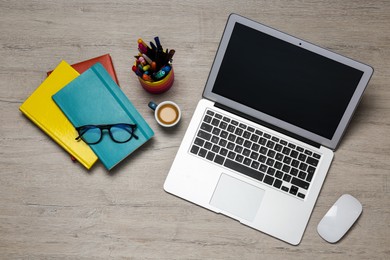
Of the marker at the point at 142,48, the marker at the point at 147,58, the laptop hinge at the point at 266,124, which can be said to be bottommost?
the laptop hinge at the point at 266,124

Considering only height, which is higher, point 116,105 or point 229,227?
point 116,105

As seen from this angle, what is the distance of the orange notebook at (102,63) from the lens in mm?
1257

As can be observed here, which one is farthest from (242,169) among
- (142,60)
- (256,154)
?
(142,60)

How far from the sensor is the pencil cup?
47.0 inches

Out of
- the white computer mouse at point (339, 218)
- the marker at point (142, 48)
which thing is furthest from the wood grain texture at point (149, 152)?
the marker at point (142, 48)

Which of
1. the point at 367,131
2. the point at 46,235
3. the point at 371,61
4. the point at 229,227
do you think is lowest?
the point at 46,235

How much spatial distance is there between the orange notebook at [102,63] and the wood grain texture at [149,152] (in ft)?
0.07

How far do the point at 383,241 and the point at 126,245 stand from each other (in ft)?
2.24

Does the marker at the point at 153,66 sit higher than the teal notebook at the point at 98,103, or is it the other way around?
the marker at the point at 153,66

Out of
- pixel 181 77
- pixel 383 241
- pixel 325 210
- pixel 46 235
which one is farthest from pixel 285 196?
pixel 46 235

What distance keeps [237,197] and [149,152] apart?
0.27 meters

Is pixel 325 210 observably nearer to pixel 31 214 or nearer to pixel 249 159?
pixel 249 159

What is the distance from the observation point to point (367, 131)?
1.24 m

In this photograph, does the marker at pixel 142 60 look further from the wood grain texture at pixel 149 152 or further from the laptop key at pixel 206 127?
the laptop key at pixel 206 127
